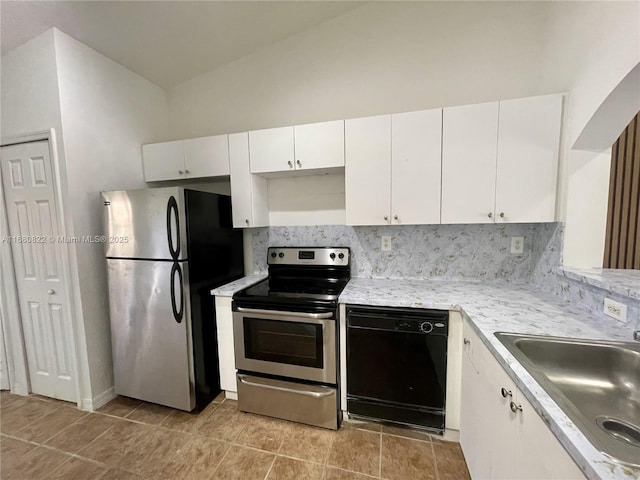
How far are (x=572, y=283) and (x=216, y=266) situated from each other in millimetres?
2386

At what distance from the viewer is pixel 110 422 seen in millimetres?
1937

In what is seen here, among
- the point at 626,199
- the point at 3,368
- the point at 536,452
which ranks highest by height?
the point at 626,199

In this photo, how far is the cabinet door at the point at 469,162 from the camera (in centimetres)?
170

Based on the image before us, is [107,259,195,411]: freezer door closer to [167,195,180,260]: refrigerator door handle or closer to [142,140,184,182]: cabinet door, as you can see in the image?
[167,195,180,260]: refrigerator door handle

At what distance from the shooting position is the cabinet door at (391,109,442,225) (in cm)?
179

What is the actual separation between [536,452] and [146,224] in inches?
90.8

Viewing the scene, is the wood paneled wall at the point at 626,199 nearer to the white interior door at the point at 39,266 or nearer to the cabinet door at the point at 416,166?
the cabinet door at the point at 416,166

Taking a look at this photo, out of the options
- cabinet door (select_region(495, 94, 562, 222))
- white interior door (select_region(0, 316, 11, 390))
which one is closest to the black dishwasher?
cabinet door (select_region(495, 94, 562, 222))

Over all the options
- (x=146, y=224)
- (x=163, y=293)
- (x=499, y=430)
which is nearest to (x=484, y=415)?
(x=499, y=430)

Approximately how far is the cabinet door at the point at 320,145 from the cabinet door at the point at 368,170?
6 cm

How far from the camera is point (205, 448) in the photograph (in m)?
1.68

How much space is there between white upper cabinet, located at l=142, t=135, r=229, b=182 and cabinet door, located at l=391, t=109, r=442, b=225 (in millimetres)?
1394

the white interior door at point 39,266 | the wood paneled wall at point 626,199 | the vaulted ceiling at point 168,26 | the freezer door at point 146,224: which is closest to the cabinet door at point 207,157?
the freezer door at point 146,224

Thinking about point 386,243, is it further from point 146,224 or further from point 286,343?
point 146,224
